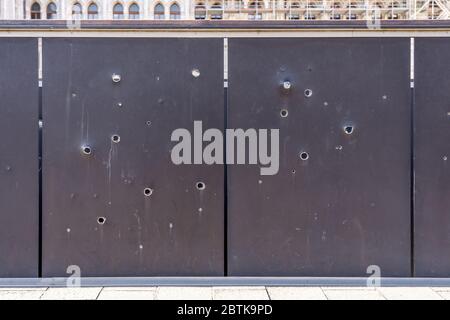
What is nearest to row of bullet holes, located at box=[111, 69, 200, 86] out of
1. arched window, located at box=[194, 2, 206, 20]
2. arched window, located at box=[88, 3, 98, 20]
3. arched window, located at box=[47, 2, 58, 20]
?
arched window, located at box=[194, 2, 206, 20]

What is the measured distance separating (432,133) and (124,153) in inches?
148

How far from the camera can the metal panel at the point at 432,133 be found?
4.57 meters

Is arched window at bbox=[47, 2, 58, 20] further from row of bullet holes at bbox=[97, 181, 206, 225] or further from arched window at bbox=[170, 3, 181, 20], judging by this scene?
row of bullet holes at bbox=[97, 181, 206, 225]

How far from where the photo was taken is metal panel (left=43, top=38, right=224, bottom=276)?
14.9ft

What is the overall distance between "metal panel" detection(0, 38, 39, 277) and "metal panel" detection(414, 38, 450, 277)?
463 centimetres

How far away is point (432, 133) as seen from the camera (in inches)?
180

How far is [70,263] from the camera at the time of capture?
15.0ft

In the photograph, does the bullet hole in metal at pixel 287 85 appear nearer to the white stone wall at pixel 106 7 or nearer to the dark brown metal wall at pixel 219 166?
the dark brown metal wall at pixel 219 166

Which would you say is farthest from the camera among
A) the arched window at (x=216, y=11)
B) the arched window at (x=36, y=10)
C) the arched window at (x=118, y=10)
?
A: the arched window at (x=36, y=10)

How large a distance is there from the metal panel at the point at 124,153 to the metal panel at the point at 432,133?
241 centimetres

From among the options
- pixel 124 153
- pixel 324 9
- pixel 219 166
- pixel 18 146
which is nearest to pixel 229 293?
pixel 219 166

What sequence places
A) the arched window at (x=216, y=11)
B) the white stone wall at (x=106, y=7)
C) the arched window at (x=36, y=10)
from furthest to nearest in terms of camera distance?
the arched window at (x=36, y=10) < the white stone wall at (x=106, y=7) < the arched window at (x=216, y=11)

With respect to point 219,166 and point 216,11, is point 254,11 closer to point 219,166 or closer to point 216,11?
point 216,11

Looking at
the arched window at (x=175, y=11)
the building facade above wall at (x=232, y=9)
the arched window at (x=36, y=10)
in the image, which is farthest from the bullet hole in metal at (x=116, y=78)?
the arched window at (x=36, y=10)
